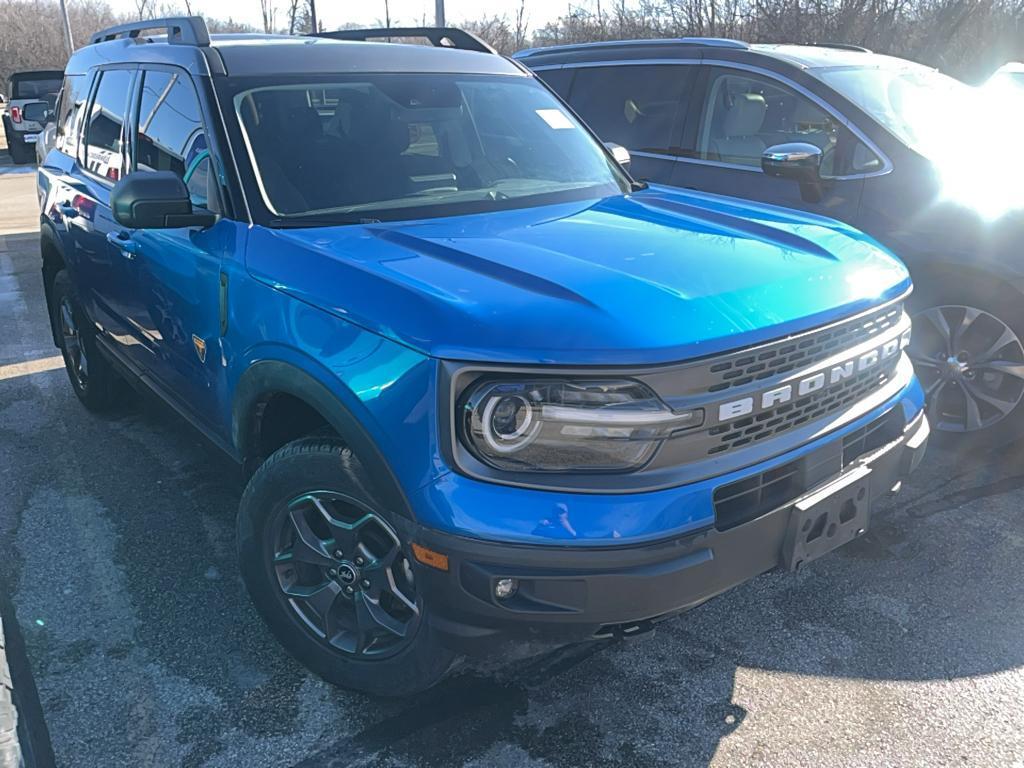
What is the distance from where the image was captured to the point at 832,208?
4.45 m

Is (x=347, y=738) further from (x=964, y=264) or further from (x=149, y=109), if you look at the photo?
(x=964, y=264)

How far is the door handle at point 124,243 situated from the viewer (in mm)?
3572

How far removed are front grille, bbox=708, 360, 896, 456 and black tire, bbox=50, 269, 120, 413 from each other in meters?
3.50

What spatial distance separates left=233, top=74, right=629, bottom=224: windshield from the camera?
2.92m

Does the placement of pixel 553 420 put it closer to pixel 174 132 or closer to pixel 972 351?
pixel 174 132

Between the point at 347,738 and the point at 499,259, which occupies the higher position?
the point at 499,259

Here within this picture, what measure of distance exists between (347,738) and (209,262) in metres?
1.56

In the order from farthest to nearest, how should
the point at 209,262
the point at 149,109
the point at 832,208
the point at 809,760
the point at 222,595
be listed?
the point at 832,208 < the point at 149,109 < the point at 222,595 < the point at 209,262 < the point at 809,760

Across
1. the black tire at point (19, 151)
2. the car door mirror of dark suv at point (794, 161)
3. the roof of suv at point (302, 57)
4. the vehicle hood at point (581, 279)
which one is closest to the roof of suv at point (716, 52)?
the car door mirror of dark suv at point (794, 161)

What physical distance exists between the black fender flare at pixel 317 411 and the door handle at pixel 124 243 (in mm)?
1126

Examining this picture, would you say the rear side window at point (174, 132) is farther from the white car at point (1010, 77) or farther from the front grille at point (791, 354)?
the white car at point (1010, 77)

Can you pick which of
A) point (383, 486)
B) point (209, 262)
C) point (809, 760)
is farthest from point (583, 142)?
point (809, 760)

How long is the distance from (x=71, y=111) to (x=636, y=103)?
3266 millimetres

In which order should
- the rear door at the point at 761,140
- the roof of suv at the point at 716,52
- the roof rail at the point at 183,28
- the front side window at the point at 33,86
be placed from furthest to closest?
the front side window at the point at 33,86, the roof of suv at the point at 716,52, the rear door at the point at 761,140, the roof rail at the point at 183,28
